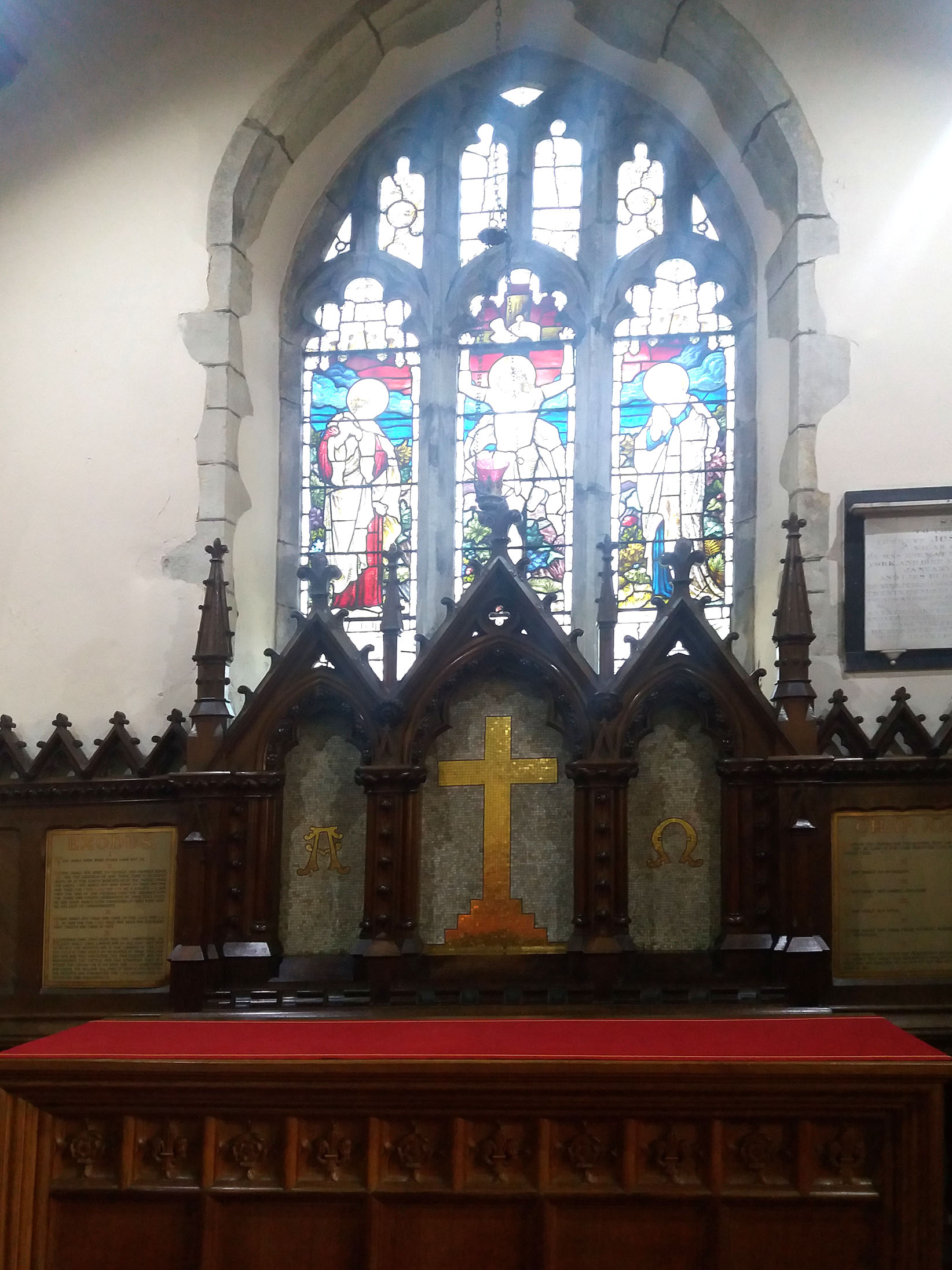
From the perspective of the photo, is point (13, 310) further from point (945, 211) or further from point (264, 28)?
point (945, 211)

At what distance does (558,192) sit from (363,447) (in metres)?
1.69

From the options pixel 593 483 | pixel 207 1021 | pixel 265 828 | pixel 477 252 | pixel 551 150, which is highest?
Result: pixel 551 150

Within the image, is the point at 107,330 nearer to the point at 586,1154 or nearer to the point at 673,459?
the point at 673,459

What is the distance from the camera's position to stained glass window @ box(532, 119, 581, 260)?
6883 mm

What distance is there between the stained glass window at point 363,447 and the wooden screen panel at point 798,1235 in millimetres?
3596

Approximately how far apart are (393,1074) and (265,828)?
2.06 metres

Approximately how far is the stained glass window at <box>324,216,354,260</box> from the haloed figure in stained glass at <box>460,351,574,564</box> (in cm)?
91

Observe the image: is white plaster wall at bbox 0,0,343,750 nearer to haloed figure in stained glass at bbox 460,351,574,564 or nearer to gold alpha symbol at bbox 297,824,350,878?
gold alpha symbol at bbox 297,824,350,878

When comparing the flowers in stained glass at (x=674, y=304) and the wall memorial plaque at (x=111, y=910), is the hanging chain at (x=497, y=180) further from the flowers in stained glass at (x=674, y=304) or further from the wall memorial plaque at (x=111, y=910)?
the wall memorial plaque at (x=111, y=910)

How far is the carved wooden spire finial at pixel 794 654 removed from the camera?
501cm

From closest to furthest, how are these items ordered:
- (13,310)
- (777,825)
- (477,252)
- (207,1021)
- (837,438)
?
(207,1021)
(777,825)
(837,438)
(13,310)
(477,252)

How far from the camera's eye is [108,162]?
640cm

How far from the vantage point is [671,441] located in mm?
6562

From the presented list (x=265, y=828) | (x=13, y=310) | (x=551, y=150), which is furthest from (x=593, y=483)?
(x=13, y=310)
